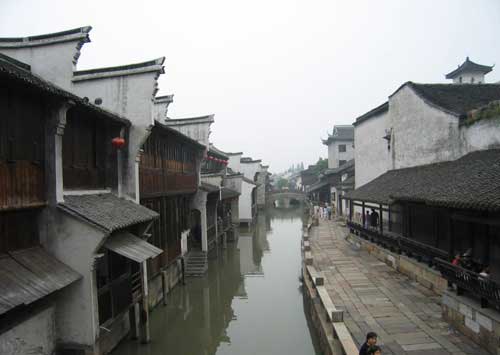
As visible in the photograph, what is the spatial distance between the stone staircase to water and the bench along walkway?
250 inches

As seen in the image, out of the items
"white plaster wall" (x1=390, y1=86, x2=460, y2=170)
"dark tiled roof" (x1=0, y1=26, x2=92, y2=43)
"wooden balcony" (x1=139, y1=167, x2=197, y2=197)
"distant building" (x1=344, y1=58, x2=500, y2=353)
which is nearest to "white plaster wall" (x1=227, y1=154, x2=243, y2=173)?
"distant building" (x1=344, y1=58, x2=500, y2=353)

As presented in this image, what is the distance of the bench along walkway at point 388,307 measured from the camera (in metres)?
8.46

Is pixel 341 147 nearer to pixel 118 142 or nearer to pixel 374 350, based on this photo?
pixel 118 142

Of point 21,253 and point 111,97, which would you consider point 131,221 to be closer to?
point 21,253

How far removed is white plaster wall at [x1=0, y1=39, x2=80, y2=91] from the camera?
37.5 ft

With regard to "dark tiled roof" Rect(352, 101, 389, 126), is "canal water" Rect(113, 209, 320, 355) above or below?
below

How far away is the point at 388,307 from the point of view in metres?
11.0

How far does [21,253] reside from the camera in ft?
23.3

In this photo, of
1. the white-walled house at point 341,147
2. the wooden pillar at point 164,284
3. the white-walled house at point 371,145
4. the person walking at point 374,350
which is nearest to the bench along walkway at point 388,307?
the person walking at point 374,350

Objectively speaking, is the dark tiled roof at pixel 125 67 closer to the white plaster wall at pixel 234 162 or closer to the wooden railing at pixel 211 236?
the wooden railing at pixel 211 236

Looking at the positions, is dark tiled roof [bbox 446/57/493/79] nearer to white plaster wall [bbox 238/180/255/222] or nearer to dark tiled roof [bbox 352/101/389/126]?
dark tiled roof [bbox 352/101/389/126]

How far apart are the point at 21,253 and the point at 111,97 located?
6856 mm

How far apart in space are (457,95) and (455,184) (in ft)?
25.5

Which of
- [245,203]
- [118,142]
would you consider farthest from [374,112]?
[245,203]
